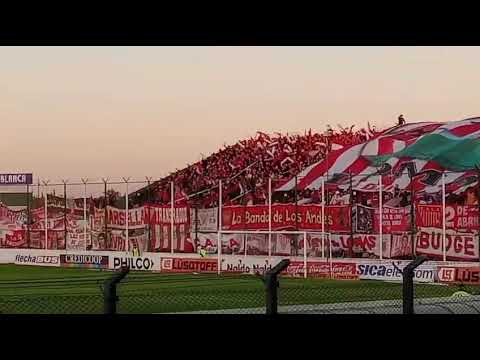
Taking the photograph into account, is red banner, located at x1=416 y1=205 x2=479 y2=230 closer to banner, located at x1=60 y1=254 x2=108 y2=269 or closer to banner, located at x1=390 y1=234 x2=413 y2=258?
banner, located at x1=390 y1=234 x2=413 y2=258

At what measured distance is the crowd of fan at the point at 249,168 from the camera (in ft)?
87.5

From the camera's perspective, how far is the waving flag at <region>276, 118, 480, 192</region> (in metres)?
24.0

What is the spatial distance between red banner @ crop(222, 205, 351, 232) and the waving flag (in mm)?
925

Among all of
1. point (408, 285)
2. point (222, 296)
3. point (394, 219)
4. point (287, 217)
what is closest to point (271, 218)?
point (287, 217)

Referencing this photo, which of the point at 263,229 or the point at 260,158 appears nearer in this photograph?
the point at 263,229

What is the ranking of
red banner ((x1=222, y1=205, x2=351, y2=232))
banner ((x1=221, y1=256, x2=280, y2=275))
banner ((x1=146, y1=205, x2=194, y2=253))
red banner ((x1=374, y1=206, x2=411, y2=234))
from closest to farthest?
red banner ((x1=374, y1=206, x2=411, y2=234)) → banner ((x1=221, y1=256, x2=280, y2=275)) → red banner ((x1=222, y1=205, x2=351, y2=232)) → banner ((x1=146, y1=205, x2=194, y2=253))

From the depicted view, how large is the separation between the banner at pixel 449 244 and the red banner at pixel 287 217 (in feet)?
6.74

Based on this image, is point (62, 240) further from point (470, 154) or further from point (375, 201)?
point (470, 154)

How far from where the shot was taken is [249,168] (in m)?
28.5

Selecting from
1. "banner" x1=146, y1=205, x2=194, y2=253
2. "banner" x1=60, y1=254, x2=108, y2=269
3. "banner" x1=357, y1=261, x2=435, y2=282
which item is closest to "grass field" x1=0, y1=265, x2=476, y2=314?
"banner" x1=357, y1=261, x2=435, y2=282

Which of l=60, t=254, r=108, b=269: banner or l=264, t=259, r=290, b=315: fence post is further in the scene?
l=60, t=254, r=108, b=269: banner
